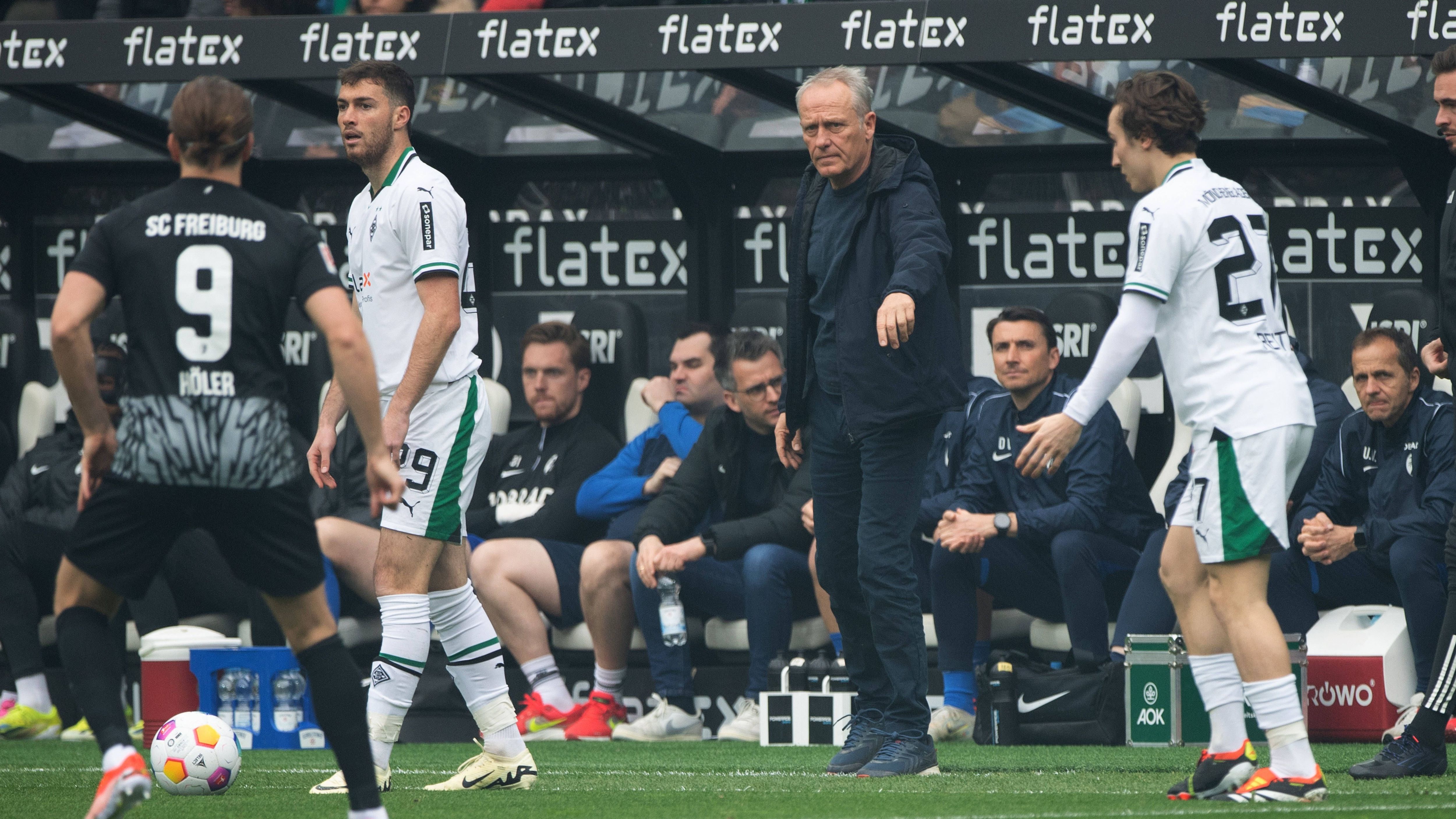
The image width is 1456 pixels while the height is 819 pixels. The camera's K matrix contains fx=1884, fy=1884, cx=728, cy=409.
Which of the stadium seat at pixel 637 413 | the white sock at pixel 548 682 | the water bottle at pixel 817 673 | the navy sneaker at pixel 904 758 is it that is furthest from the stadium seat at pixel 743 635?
the navy sneaker at pixel 904 758

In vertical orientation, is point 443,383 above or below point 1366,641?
above

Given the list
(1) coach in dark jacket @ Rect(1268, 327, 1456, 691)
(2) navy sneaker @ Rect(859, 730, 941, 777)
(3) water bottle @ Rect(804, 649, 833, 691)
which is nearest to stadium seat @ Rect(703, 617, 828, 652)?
(3) water bottle @ Rect(804, 649, 833, 691)

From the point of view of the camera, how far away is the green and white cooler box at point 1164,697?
6484 mm

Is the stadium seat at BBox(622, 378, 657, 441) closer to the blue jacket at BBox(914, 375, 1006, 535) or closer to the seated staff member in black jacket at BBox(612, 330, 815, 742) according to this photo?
the seated staff member in black jacket at BBox(612, 330, 815, 742)

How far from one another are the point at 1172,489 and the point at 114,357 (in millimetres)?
4532

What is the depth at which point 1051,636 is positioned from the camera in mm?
7148

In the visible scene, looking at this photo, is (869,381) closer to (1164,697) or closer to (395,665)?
(395,665)

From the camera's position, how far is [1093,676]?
6691mm

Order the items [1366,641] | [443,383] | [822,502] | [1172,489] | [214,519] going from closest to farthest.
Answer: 1. [214,519]
2. [443,383]
3. [822,502]
4. [1366,641]
5. [1172,489]

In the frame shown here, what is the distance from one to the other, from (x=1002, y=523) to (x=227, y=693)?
3.07 meters

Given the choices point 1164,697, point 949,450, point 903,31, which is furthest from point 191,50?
point 1164,697

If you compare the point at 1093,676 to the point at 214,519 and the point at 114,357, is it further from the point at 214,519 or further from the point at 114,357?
the point at 114,357

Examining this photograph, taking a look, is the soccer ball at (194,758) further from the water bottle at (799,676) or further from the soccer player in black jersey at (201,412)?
the water bottle at (799,676)

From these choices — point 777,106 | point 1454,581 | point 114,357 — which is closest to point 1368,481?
point 1454,581
